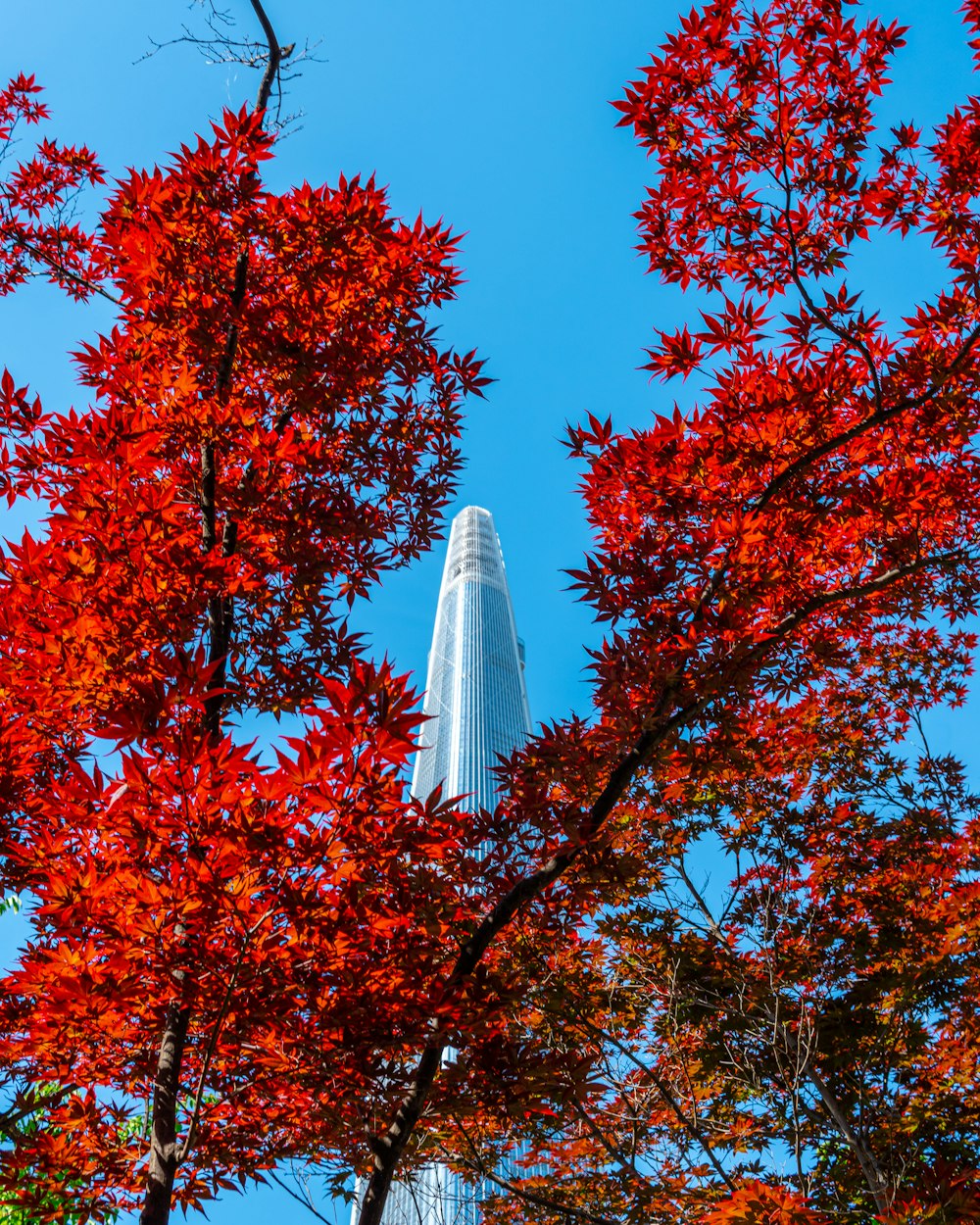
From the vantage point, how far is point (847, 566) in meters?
4.22

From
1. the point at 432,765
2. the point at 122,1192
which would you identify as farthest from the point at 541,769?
the point at 432,765

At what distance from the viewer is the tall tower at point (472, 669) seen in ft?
329

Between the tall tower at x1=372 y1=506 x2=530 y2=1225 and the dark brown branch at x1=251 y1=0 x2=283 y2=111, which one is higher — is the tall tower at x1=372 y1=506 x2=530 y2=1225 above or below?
above

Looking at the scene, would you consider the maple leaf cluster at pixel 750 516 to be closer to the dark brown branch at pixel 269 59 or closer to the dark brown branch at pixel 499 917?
the dark brown branch at pixel 499 917

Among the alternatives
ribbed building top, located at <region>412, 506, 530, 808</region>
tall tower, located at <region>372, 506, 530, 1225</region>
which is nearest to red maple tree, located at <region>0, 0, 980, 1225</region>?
ribbed building top, located at <region>412, 506, 530, 808</region>

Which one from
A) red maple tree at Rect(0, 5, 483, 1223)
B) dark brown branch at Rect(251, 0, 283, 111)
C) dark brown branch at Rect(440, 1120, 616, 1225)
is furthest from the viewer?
dark brown branch at Rect(251, 0, 283, 111)

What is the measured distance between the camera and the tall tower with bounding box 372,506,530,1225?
10019 cm

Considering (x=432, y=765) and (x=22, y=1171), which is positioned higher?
(x=432, y=765)

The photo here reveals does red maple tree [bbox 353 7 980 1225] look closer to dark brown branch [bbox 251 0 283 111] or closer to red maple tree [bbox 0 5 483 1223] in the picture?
red maple tree [bbox 0 5 483 1223]

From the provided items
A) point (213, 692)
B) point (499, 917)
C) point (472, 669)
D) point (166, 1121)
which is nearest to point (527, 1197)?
point (499, 917)

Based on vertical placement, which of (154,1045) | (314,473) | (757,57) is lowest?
(154,1045)

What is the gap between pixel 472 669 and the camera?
107312 mm

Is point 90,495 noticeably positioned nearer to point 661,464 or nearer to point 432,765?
point 661,464

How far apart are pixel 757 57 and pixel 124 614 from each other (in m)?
3.72
